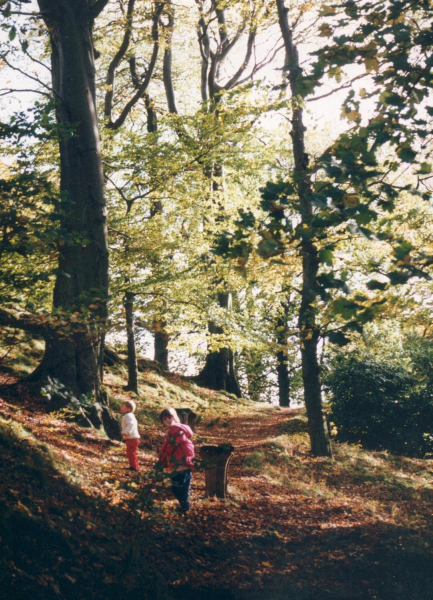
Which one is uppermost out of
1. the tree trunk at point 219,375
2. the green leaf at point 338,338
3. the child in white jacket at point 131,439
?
the green leaf at point 338,338

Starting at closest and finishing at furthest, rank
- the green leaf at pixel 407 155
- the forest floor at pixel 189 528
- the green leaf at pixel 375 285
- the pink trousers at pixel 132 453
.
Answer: the green leaf at pixel 375 285 < the green leaf at pixel 407 155 < the forest floor at pixel 189 528 < the pink trousers at pixel 132 453

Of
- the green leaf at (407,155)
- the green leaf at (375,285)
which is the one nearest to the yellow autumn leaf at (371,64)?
the green leaf at (407,155)

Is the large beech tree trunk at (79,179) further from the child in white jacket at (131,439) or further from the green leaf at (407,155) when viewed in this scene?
the green leaf at (407,155)

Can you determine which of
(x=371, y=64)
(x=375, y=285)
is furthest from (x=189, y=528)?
(x=371, y=64)

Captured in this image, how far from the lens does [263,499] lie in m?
8.99

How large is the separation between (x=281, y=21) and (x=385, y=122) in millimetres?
8826

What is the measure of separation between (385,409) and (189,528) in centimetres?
988

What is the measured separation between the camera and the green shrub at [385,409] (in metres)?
15.1

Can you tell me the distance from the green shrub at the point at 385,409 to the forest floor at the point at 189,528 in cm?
374

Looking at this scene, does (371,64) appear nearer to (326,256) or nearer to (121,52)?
(326,256)

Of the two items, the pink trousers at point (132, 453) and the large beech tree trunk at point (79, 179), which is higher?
the large beech tree trunk at point (79, 179)

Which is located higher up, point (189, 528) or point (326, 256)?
point (326, 256)

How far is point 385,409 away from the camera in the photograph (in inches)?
598

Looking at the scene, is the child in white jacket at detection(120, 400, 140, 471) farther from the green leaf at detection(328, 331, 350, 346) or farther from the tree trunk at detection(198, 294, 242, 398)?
the tree trunk at detection(198, 294, 242, 398)
